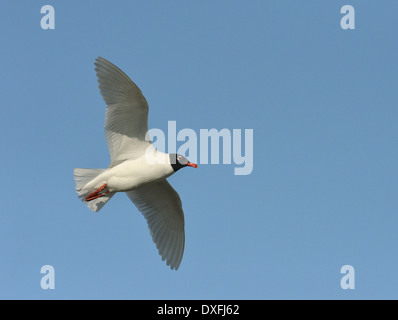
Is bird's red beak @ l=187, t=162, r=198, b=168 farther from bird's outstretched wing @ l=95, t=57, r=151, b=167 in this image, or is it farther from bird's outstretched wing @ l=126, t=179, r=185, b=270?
bird's outstretched wing @ l=126, t=179, r=185, b=270

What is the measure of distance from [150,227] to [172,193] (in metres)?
0.78

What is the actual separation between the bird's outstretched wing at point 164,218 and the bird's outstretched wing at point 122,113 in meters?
1.14

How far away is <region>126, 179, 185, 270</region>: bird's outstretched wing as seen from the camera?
11.6m

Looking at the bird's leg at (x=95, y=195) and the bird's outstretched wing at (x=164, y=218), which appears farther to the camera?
the bird's outstretched wing at (x=164, y=218)

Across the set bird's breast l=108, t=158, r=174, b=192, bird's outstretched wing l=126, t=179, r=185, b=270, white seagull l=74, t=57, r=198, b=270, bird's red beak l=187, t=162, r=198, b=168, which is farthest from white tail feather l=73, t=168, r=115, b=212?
bird's red beak l=187, t=162, r=198, b=168

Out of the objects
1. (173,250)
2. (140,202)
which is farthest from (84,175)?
(173,250)

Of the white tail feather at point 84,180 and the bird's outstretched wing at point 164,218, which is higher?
the white tail feather at point 84,180

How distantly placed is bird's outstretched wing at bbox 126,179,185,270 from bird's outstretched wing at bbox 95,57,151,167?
3.74ft

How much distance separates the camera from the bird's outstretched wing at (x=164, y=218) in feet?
38.1

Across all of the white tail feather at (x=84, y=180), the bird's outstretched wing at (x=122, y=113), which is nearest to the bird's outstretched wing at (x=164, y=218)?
the white tail feather at (x=84, y=180)

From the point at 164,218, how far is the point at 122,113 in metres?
2.37

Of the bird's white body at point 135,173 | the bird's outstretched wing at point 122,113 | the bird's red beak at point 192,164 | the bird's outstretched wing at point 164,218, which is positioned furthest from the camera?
the bird's outstretched wing at point 164,218

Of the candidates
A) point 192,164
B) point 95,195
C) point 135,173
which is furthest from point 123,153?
point 192,164

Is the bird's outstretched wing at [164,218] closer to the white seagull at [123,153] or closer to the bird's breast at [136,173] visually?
the white seagull at [123,153]
